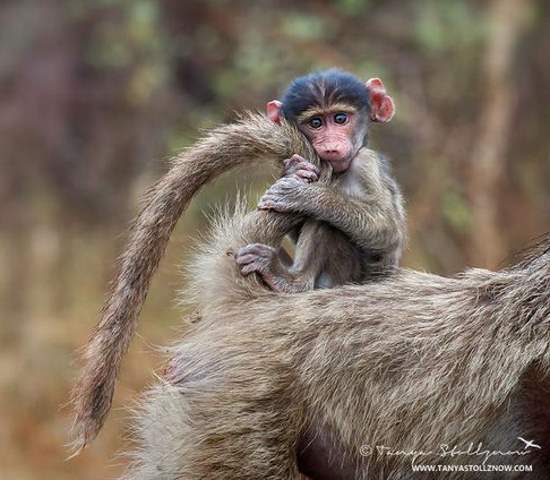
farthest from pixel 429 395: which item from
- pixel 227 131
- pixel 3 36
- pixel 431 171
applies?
pixel 3 36

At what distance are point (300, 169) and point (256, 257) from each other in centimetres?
29

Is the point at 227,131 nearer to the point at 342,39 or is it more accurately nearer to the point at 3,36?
Answer: the point at 342,39

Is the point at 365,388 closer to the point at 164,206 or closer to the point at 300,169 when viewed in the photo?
the point at 300,169

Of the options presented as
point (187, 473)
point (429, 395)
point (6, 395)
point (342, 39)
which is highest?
point (342, 39)

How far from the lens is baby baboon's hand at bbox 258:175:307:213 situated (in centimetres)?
349

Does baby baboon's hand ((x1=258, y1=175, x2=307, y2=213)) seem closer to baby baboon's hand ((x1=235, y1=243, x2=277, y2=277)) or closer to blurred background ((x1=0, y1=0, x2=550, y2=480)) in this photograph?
baby baboon's hand ((x1=235, y1=243, x2=277, y2=277))

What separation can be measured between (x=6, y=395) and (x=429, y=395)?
6172 millimetres

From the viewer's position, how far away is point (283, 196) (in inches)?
138

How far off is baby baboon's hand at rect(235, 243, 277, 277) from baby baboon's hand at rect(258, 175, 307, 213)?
0.11 metres

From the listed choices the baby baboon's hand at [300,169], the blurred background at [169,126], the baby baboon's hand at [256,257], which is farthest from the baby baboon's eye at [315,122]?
the blurred background at [169,126]

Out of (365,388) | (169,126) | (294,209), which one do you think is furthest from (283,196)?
(169,126)

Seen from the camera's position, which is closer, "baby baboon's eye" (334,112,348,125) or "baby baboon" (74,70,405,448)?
"baby baboon" (74,70,405,448)

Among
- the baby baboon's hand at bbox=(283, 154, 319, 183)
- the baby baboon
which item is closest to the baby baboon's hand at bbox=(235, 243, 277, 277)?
the baby baboon

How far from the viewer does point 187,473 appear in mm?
3445
